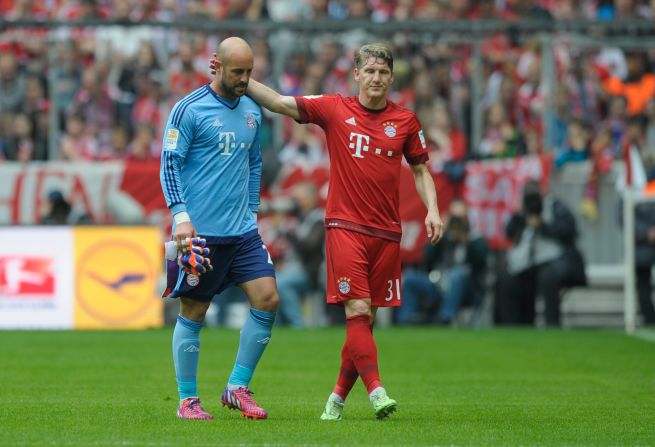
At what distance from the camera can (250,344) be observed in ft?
32.7

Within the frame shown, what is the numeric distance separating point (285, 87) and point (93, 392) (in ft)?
34.2

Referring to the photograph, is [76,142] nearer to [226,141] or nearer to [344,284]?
[226,141]

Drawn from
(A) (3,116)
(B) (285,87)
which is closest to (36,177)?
(A) (3,116)

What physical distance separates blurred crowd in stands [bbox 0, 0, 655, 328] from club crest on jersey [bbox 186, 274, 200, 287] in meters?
11.5

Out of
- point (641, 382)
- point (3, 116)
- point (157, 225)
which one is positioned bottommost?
point (641, 382)

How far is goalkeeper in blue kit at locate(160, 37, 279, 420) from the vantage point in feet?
31.4

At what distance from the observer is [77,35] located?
21906 millimetres

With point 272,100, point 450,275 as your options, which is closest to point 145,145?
point 450,275

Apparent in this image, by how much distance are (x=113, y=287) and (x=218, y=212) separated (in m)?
10.5

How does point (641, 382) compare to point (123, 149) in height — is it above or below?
below

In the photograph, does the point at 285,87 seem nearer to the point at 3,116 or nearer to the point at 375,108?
the point at 3,116

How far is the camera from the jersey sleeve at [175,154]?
31.3 feet

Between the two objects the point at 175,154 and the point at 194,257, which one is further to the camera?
the point at 175,154

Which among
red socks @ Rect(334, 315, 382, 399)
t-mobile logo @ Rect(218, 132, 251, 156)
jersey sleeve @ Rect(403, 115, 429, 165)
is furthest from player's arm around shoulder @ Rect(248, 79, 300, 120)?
red socks @ Rect(334, 315, 382, 399)
